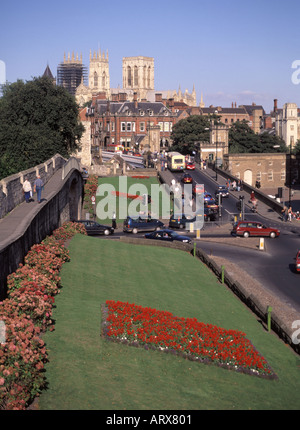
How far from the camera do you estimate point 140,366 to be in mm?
18109

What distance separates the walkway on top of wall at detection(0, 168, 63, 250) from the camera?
23.1m

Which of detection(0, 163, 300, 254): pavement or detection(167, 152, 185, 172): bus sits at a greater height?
detection(167, 152, 185, 172): bus

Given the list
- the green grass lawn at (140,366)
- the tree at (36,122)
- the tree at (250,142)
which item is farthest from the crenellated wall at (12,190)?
the tree at (250,142)

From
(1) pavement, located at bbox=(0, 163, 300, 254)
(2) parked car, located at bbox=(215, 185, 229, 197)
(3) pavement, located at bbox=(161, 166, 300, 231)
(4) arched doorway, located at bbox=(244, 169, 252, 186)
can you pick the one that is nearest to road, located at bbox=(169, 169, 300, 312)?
(3) pavement, located at bbox=(161, 166, 300, 231)

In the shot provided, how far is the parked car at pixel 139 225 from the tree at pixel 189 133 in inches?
3134

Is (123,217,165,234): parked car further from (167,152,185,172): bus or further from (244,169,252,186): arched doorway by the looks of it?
(244,169,252,186): arched doorway

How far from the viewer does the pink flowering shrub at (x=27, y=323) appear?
14195 mm

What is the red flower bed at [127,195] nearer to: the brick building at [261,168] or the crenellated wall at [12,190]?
the crenellated wall at [12,190]

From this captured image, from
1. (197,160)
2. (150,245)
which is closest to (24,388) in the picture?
(150,245)

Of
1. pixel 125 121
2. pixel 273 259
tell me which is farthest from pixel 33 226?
pixel 125 121

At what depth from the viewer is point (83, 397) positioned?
1529cm

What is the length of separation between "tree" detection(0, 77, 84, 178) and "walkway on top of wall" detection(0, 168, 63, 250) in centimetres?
2737
